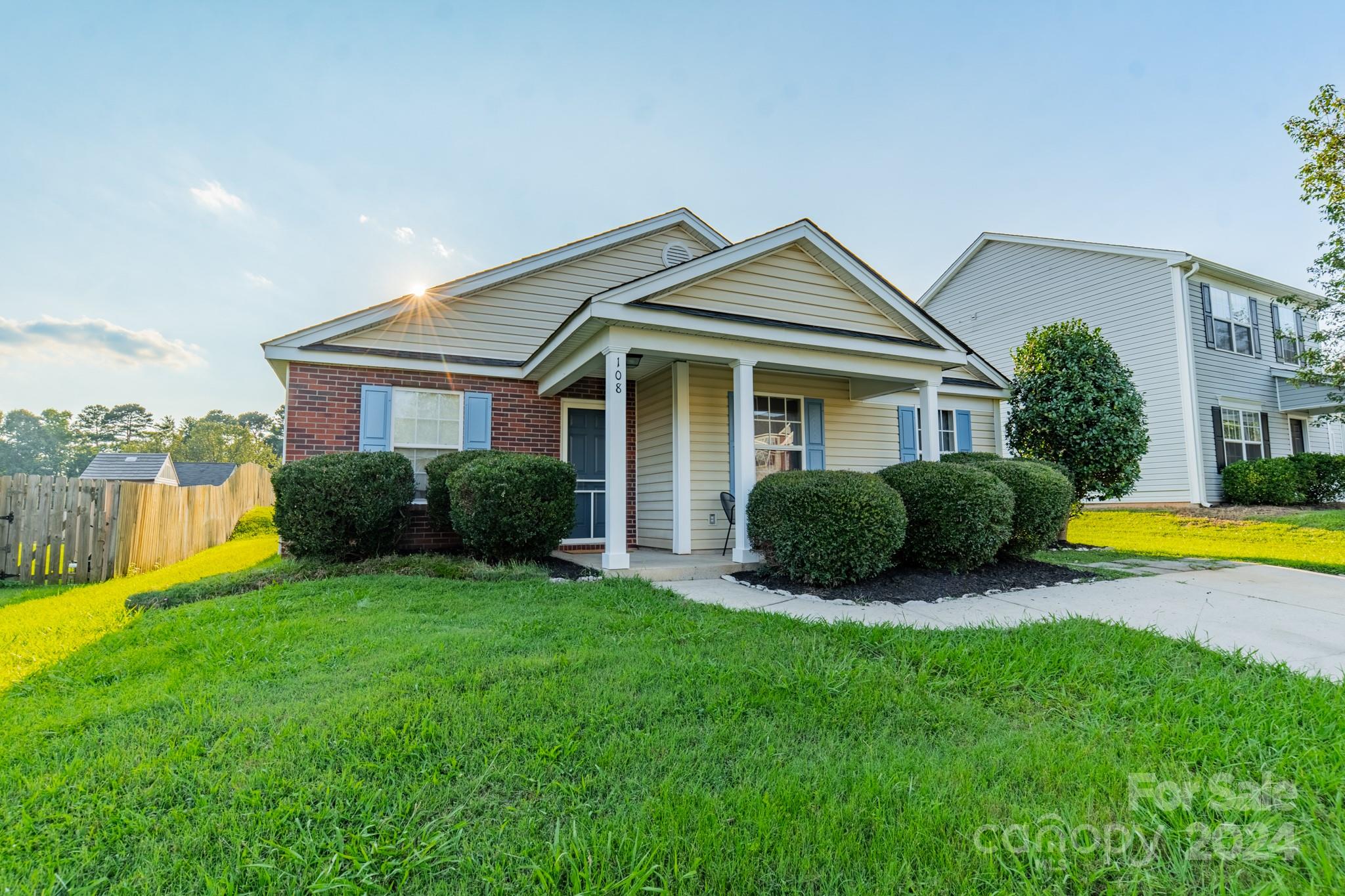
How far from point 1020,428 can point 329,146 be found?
449 inches

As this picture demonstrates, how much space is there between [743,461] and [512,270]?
5.09 metres

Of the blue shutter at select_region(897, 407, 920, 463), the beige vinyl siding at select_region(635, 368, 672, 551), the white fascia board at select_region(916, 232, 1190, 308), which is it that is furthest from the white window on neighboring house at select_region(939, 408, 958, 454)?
the beige vinyl siding at select_region(635, 368, 672, 551)

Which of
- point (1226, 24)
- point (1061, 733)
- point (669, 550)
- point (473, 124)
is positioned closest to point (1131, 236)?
point (1226, 24)

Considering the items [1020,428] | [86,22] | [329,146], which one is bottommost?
[1020,428]

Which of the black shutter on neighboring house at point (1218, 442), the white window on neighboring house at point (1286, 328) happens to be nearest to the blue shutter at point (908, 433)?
the black shutter on neighboring house at point (1218, 442)

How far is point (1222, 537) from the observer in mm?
10234

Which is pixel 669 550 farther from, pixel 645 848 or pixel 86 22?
pixel 86 22

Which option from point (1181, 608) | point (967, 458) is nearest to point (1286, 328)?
point (967, 458)

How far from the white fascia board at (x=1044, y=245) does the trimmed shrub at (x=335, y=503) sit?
1105 cm

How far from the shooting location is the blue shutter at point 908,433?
10141 millimetres

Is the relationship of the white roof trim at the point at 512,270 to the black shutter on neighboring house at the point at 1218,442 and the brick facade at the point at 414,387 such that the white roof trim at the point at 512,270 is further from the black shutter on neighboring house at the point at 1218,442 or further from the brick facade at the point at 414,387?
the black shutter on neighboring house at the point at 1218,442

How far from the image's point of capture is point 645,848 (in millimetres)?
1650

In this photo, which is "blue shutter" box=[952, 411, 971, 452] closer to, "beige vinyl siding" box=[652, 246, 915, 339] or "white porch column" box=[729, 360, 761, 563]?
"beige vinyl siding" box=[652, 246, 915, 339]

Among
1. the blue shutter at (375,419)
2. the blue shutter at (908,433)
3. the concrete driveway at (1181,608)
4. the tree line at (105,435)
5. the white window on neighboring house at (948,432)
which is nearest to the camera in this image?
the concrete driveway at (1181,608)
